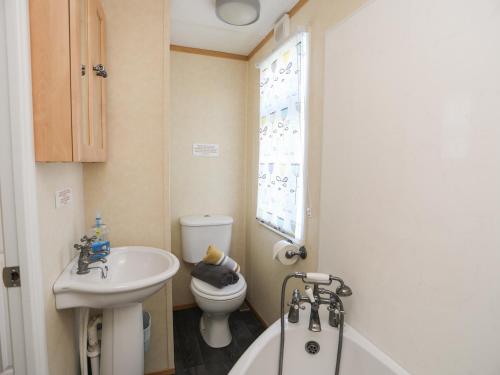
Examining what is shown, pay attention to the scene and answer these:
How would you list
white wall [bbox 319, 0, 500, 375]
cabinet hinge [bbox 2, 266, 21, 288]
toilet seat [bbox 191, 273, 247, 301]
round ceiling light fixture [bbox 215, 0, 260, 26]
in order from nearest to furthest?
white wall [bbox 319, 0, 500, 375] < cabinet hinge [bbox 2, 266, 21, 288] < round ceiling light fixture [bbox 215, 0, 260, 26] < toilet seat [bbox 191, 273, 247, 301]

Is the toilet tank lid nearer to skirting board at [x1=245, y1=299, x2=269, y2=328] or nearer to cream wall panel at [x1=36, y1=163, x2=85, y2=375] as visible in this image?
skirting board at [x1=245, y1=299, x2=269, y2=328]

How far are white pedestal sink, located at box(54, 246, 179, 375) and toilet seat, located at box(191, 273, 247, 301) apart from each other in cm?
51

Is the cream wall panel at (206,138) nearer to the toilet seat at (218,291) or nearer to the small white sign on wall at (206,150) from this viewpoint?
the small white sign on wall at (206,150)

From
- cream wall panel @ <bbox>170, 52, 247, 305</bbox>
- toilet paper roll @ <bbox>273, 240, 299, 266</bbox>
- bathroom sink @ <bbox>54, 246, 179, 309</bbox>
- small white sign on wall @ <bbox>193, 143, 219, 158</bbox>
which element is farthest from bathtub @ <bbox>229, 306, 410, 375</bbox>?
small white sign on wall @ <bbox>193, 143, 219, 158</bbox>

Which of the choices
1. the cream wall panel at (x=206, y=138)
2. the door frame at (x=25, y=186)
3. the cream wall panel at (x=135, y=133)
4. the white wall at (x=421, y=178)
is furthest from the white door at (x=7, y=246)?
the cream wall panel at (x=206, y=138)

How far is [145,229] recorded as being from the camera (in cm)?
174

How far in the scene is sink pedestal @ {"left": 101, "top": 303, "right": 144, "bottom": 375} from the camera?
138cm

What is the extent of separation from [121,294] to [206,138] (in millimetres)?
1673

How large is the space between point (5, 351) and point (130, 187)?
0.94 m

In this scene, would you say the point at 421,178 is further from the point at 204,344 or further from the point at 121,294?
the point at 204,344

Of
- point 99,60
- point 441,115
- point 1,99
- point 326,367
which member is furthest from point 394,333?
point 99,60

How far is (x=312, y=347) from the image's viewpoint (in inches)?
51.9

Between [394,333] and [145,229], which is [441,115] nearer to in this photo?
[394,333]

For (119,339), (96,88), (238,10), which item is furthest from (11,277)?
(238,10)
